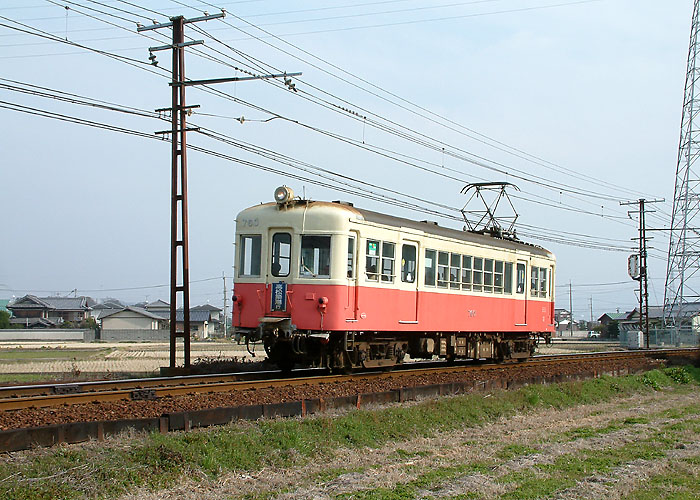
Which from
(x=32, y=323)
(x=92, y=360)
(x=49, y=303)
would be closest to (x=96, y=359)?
(x=92, y=360)

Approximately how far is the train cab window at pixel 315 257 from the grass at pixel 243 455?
12.2ft

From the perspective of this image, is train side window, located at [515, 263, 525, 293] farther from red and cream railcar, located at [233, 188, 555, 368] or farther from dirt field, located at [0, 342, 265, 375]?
dirt field, located at [0, 342, 265, 375]

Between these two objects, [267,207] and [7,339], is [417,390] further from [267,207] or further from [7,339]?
[7,339]

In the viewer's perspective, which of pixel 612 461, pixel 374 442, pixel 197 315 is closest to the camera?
pixel 612 461

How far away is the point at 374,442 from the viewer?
1066 centimetres

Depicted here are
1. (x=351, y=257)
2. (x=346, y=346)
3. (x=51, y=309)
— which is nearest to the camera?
(x=351, y=257)

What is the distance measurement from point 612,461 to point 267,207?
8.92 meters

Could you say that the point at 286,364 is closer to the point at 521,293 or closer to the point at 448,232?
the point at 448,232

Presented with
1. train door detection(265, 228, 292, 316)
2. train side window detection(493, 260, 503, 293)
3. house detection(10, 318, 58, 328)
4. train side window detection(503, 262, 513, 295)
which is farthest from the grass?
house detection(10, 318, 58, 328)

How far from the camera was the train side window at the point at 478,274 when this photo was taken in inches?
799

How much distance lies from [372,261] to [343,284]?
3.81 ft

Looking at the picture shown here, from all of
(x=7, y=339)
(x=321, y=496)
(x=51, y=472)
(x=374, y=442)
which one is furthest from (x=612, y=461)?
(x=7, y=339)

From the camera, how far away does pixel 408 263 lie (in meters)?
17.5

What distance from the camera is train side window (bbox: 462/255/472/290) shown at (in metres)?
19.8
